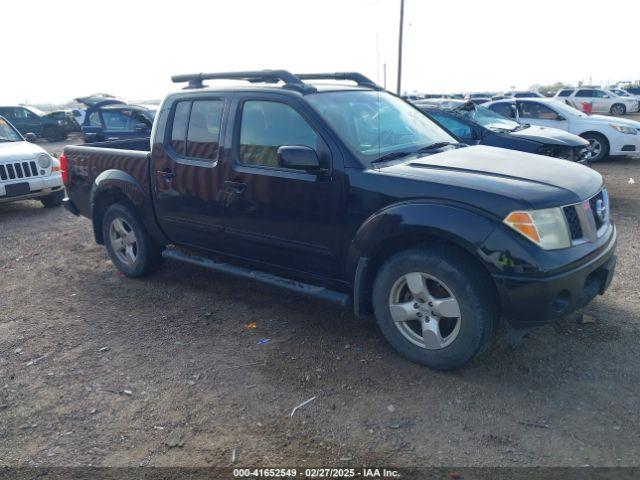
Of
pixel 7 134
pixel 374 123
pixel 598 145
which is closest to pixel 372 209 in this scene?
pixel 374 123

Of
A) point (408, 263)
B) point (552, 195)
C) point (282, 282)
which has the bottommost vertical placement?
point (282, 282)

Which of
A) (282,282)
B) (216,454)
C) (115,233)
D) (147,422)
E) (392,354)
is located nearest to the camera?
(216,454)

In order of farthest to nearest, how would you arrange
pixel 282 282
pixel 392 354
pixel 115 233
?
pixel 115 233
pixel 282 282
pixel 392 354

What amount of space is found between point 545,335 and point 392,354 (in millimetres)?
1180

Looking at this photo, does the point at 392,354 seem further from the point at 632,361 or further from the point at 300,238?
the point at 632,361

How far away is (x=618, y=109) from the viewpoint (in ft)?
97.3

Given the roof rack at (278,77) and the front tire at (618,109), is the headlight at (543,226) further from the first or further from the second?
the front tire at (618,109)

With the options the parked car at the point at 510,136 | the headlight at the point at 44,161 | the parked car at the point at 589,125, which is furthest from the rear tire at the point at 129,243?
the parked car at the point at 589,125

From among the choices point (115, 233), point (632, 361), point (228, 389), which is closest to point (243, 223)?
point (228, 389)

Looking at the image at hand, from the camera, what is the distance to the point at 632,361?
3520 millimetres

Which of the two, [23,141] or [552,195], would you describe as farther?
[23,141]

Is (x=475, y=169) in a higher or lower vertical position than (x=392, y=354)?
higher

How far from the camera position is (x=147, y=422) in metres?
3.15

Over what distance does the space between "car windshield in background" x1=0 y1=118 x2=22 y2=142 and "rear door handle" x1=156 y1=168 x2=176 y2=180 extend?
20.5 ft
